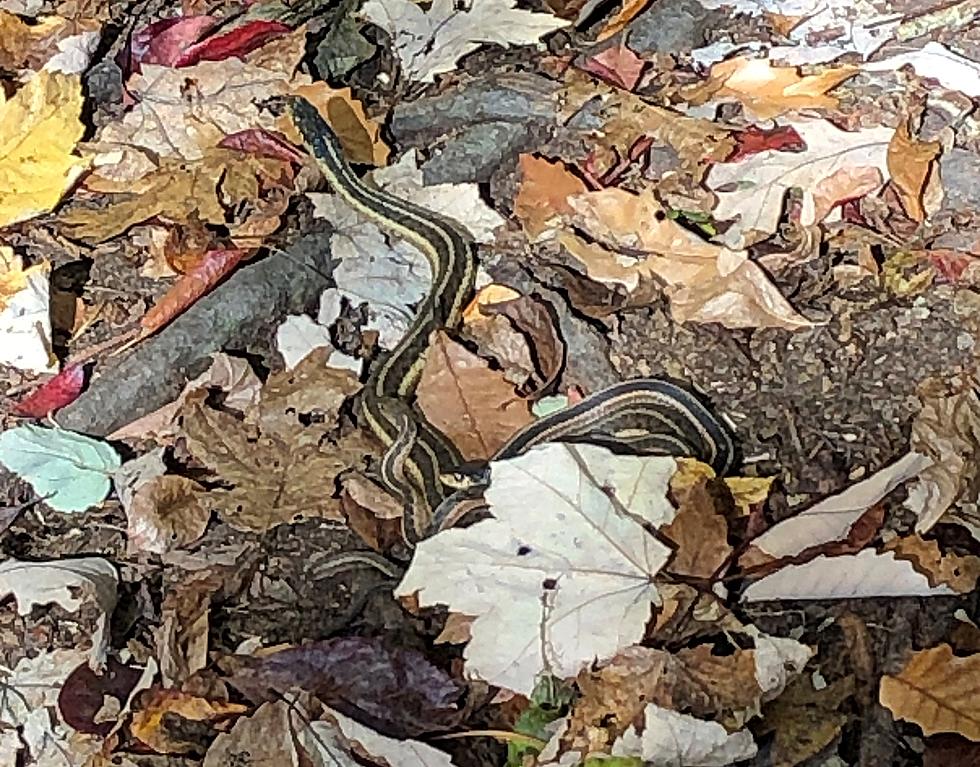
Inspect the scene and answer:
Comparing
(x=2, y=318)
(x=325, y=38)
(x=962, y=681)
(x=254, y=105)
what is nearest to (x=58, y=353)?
(x=2, y=318)

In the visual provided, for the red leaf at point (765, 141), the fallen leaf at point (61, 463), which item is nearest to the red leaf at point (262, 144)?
the fallen leaf at point (61, 463)

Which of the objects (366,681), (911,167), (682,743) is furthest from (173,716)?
(911,167)

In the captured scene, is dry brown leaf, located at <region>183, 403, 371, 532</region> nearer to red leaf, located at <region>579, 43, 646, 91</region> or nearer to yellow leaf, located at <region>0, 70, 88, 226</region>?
yellow leaf, located at <region>0, 70, 88, 226</region>

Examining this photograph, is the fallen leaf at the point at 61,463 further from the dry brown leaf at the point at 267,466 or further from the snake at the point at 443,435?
the snake at the point at 443,435

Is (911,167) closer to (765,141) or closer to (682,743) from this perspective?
(765,141)

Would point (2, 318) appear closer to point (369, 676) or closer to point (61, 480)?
point (61, 480)

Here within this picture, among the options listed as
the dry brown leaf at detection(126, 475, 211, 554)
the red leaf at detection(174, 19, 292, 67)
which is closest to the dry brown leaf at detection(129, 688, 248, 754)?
the dry brown leaf at detection(126, 475, 211, 554)
